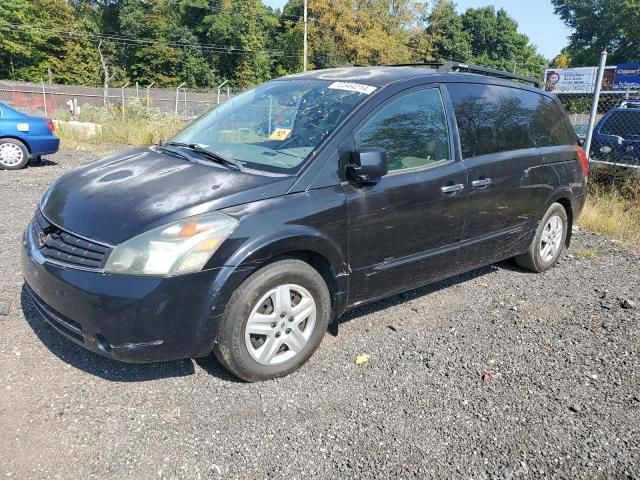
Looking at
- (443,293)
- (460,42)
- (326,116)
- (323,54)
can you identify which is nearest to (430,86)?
(326,116)

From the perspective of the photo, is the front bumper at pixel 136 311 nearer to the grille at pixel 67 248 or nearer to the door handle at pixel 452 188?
the grille at pixel 67 248

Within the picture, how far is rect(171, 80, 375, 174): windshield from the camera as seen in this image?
339cm

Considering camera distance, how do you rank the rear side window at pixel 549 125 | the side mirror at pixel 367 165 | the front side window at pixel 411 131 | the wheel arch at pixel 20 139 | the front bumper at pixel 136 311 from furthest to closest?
the wheel arch at pixel 20 139
the rear side window at pixel 549 125
the front side window at pixel 411 131
the side mirror at pixel 367 165
the front bumper at pixel 136 311

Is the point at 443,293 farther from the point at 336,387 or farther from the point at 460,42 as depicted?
the point at 460,42

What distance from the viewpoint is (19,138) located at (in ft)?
34.6

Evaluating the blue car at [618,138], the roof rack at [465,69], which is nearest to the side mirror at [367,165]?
the roof rack at [465,69]

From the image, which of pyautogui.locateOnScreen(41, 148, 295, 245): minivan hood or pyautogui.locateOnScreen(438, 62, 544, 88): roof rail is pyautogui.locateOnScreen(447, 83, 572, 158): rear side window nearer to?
pyautogui.locateOnScreen(438, 62, 544, 88): roof rail

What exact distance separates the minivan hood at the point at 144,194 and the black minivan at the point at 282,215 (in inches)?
0.5

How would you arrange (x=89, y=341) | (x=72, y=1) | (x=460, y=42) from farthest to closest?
(x=460, y=42) < (x=72, y=1) < (x=89, y=341)

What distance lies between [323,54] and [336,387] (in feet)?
181

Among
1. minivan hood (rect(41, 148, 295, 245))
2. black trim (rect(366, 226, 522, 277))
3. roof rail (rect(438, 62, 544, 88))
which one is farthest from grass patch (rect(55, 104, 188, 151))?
black trim (rect(366, 226, 522, 277))

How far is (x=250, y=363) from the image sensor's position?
3.04 m

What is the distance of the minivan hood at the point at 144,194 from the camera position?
2.83 m

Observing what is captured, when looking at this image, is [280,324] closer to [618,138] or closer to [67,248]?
[67,248]
